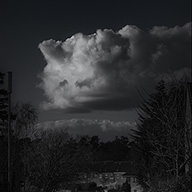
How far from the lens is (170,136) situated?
68.1ft

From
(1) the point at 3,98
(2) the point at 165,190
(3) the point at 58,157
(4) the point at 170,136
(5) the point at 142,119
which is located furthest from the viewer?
(1) the point at 3,98

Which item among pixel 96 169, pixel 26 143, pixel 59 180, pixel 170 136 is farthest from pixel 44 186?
pixel 96 169

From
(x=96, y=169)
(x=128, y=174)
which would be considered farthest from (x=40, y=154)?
(x=96, y=169)

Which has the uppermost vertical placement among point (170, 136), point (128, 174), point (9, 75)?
point (9, 75)

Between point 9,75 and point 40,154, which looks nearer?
point 9,75

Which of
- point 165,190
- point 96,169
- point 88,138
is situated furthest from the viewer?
point 88,138

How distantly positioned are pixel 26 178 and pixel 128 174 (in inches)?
1549

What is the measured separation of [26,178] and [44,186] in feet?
11.6

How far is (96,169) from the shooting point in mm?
86562

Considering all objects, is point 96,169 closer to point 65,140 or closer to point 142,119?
point 65,140

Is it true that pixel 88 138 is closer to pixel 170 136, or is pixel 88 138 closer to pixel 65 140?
pixel 65 140

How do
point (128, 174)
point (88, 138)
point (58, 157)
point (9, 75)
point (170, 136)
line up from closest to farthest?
point (9, 75) < point (170, 136) < point (58, 157) < point (128, 174) < point (88, 138)

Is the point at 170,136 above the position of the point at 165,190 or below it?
above

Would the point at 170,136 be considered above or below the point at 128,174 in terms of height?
above
